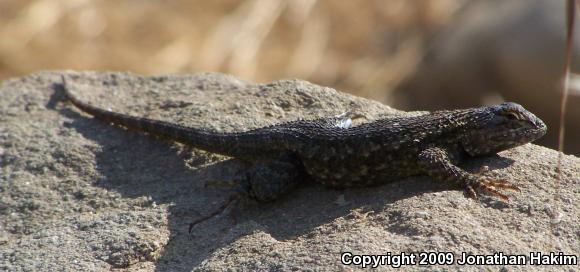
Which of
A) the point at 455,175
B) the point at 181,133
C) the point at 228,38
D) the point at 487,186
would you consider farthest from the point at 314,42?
the point at 487,186

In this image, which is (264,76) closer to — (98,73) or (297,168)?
(98,73)

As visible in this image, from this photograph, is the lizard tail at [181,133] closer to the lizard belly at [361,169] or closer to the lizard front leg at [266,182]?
the lizard front leg at [266,182]

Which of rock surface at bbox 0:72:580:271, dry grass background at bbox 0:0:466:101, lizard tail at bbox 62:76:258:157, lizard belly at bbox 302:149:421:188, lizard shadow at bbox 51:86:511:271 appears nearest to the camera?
rock surface at bbox 0:72:580:271

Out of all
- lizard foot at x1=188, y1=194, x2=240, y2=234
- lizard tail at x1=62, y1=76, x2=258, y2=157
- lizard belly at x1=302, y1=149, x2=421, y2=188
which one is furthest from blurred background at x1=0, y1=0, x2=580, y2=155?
lizard foot at x1=188, y1=194, x2=240, y2=234

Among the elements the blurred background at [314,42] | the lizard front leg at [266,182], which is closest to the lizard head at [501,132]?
the lizard front leg at [266,182]

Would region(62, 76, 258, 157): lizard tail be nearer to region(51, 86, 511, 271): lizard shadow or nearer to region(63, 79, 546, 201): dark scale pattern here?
region(51, 86, 511, 271): lizard shadow

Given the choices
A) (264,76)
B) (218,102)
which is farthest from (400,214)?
(264,76)
